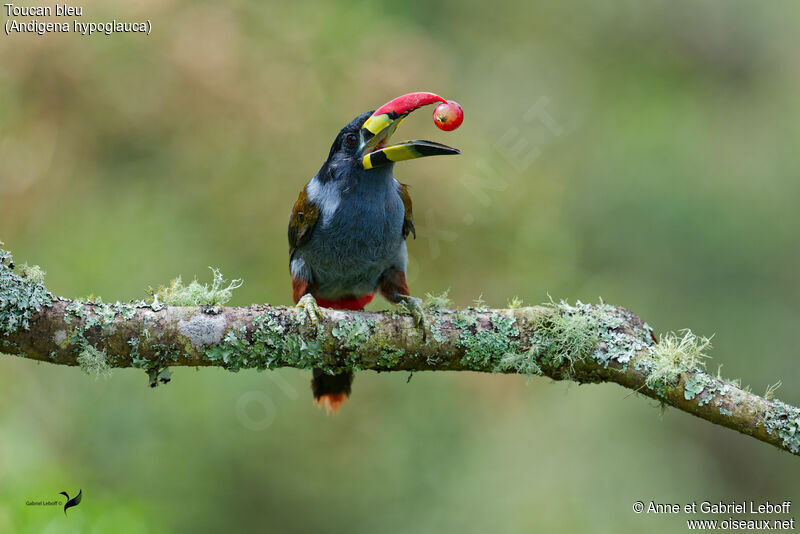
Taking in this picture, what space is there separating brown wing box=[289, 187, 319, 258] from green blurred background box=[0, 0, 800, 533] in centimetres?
115

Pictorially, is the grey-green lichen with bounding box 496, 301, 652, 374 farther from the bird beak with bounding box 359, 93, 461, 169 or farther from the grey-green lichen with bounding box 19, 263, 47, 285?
the grey-green lichen with bounding box 19, 263, 47, 285

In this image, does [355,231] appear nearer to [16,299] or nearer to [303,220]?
[303,220]

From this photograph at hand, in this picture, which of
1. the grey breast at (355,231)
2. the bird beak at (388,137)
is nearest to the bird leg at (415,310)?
the grey breast at (355,231)

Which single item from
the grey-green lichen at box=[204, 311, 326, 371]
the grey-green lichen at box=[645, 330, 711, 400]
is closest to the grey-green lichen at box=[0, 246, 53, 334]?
the grey-green lichen at box=[204, 311, 326, 371]

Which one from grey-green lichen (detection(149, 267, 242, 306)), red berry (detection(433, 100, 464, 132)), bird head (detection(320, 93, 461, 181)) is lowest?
grey-green lichen (detection(149, 267, 242, 306))

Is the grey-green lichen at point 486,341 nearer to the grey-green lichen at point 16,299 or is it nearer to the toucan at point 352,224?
the toucan at point 352,224

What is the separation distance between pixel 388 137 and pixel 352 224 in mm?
502

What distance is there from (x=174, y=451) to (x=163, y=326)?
7.77 feet

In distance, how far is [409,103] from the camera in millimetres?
3680

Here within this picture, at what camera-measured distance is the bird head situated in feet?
11.8

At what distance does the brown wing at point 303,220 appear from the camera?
159 inches

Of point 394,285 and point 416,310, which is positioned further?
point 394,285

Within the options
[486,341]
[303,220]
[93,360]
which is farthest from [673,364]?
[93,360]

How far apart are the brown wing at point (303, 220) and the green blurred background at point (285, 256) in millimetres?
1149
